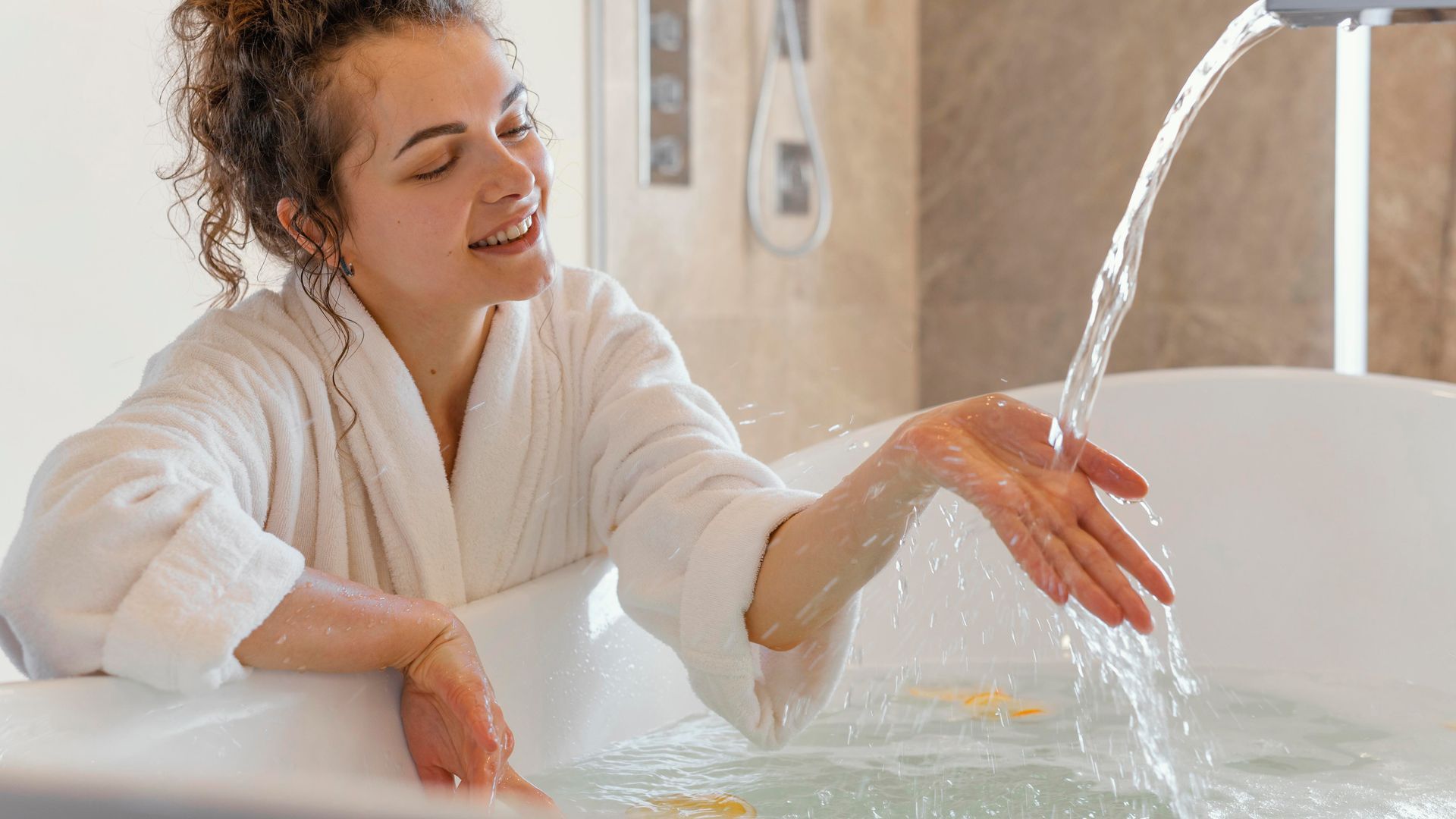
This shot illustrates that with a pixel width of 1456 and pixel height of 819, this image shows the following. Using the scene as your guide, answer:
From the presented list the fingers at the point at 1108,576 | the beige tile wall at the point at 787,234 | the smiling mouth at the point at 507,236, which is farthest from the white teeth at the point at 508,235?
the beige tile wall at the point at 787,234

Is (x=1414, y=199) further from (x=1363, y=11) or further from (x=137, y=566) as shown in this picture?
(x=137, y=566)

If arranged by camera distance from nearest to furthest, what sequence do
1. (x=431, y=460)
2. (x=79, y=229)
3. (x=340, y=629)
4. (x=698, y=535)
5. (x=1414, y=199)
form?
(x=340, y=629)
(x=698, y=535)
(x=431, y=460)
(x=79, y=229)
(x=1414, y=199)

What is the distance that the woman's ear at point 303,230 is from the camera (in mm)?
1196

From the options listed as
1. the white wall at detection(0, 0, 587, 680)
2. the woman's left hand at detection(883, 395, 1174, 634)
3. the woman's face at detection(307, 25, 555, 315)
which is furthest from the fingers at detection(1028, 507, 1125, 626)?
the white wall at detection(0, 0, 587, 680)

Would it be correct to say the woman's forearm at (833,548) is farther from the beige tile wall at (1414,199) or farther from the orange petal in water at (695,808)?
the beige tile wall at (1414,199)

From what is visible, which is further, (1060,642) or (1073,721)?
(1060,642)

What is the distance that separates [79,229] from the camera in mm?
1628

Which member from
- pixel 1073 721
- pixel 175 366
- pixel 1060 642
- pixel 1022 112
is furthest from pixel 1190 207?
pixel 175 366

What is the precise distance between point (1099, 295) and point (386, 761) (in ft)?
2.40

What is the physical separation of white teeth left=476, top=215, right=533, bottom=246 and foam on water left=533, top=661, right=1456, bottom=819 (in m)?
0.46

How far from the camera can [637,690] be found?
135cm

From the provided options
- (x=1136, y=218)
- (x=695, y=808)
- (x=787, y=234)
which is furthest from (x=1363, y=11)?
(x=787, y=234)

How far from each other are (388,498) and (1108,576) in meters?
0.63

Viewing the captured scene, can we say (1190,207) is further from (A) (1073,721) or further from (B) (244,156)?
(B) (244,156)
